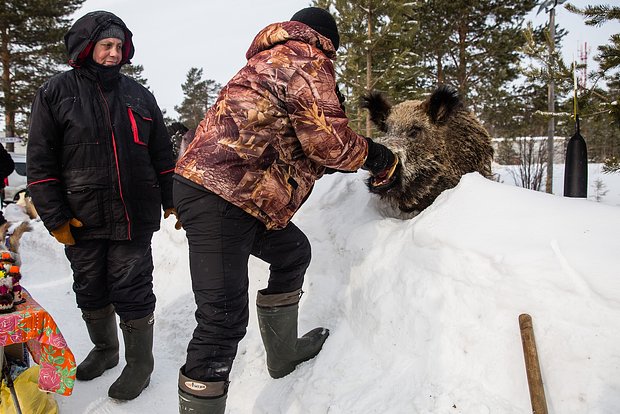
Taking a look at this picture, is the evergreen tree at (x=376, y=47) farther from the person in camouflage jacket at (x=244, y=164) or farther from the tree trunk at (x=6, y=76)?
the tree trunk at (x=6, y=76)

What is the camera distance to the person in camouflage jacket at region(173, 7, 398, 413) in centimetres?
199

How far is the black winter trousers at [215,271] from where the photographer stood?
2031 mm

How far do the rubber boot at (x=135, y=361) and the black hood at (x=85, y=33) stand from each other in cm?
188

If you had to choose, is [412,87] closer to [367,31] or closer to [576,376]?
[367,31]

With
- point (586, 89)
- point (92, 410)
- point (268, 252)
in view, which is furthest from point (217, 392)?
point (586, 89)

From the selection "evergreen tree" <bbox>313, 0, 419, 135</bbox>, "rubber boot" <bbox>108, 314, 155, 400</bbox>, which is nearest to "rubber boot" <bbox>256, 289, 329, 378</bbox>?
"rubber boot" <bbox>108, 314, 155, 400</bbox>

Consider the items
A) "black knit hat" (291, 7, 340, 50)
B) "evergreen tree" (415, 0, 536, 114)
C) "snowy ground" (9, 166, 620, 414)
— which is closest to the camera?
"snowy ground" (9, 166, 620, 414)

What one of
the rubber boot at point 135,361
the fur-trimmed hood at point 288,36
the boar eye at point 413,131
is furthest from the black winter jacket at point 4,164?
the boar eye at point 413,131

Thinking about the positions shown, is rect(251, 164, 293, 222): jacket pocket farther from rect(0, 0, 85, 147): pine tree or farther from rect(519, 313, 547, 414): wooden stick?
rect(0, 0, 85, 147): pine tree

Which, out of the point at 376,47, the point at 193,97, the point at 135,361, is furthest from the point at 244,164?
the point at 193,97

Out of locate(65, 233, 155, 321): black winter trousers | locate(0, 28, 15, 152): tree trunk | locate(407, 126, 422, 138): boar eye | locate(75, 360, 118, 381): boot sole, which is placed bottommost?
locate(75, 360, 118, 381): boot sole

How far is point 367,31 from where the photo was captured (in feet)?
40.9

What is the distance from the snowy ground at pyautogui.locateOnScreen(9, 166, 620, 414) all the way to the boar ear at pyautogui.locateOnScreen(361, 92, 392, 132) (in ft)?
2.82

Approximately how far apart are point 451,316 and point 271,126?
1447mm
